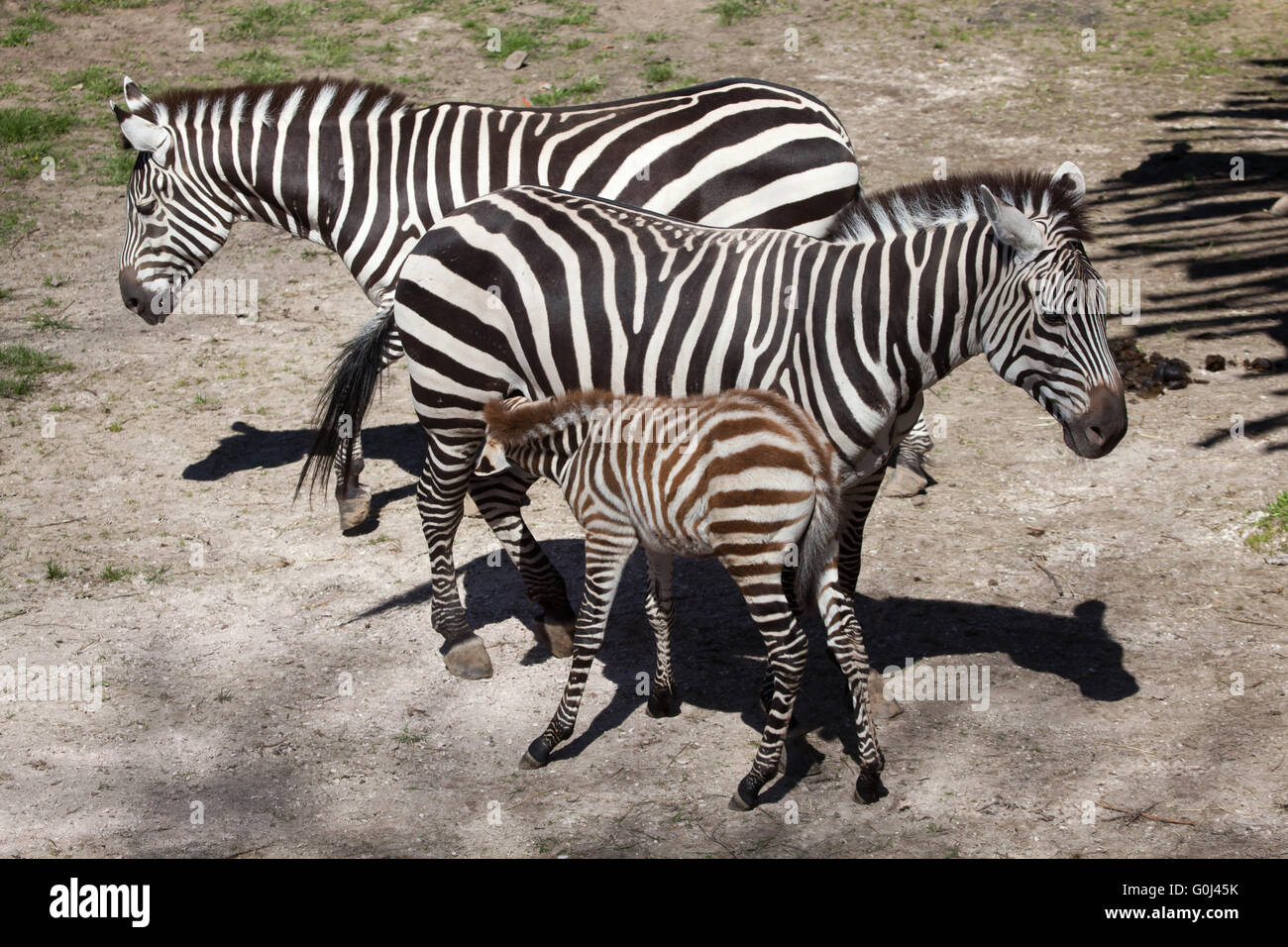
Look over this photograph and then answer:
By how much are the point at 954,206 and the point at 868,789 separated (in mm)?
2660

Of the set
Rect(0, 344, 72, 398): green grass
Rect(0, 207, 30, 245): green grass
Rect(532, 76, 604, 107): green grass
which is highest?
Rect(532, 76, 604, 107): green grass

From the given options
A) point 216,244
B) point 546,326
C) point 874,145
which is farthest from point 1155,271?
point 216,244

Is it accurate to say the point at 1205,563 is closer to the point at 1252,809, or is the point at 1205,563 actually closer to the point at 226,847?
the point at 1252,809

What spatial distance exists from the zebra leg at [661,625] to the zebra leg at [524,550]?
798 millimetres

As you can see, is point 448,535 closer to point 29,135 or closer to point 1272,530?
point 1272,530

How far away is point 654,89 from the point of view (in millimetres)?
13914

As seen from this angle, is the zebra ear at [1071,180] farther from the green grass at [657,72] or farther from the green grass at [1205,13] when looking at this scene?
the green grass at [1205,13]

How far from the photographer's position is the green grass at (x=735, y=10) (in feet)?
52.4

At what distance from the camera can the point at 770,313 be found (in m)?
5.85

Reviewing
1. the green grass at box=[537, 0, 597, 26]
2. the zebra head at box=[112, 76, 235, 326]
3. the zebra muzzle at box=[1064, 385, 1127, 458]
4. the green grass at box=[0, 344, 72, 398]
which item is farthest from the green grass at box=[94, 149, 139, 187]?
the zebra muzzle at box=[1064, 385, 1127, 458]

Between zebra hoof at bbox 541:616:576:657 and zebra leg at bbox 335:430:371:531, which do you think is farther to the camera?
zebra leg at bbox 335:430:371:531

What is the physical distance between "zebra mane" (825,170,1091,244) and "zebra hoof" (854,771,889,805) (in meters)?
2.49

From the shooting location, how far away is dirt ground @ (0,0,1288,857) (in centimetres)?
558

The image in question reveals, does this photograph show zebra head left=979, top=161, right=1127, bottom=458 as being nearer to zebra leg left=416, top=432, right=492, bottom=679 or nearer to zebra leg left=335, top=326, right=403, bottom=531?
zebra leg left=416, top=432, right=492, bottom=679
